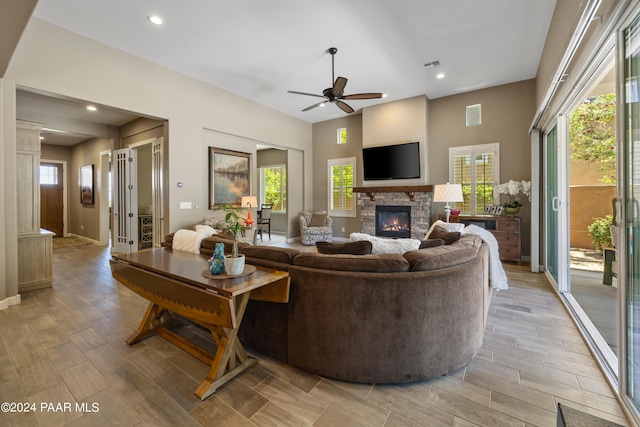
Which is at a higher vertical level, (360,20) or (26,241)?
(360,20)

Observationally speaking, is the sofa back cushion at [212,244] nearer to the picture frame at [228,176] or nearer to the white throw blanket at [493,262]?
the white throw blanket at [493,262]

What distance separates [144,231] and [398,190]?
6046mm

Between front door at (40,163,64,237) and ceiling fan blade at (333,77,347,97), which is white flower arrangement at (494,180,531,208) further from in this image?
front door at (40,163,64,237)

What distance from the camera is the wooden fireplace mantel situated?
5.64 meters

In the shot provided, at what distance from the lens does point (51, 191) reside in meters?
7.92

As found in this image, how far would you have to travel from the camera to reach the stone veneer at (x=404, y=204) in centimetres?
572

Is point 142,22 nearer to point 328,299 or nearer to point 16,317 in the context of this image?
point 16,317

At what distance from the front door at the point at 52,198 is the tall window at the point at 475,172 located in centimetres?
1087

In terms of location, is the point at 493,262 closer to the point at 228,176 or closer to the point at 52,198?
the point at 228,176

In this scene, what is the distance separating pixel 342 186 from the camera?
7309mm

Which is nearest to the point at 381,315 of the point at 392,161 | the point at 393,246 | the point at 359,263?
the point at 359,263

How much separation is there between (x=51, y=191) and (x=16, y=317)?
7252 millimetres

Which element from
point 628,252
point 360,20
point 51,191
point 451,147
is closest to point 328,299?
point 628,252

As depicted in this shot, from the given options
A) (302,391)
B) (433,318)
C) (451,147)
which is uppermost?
(451,147)
